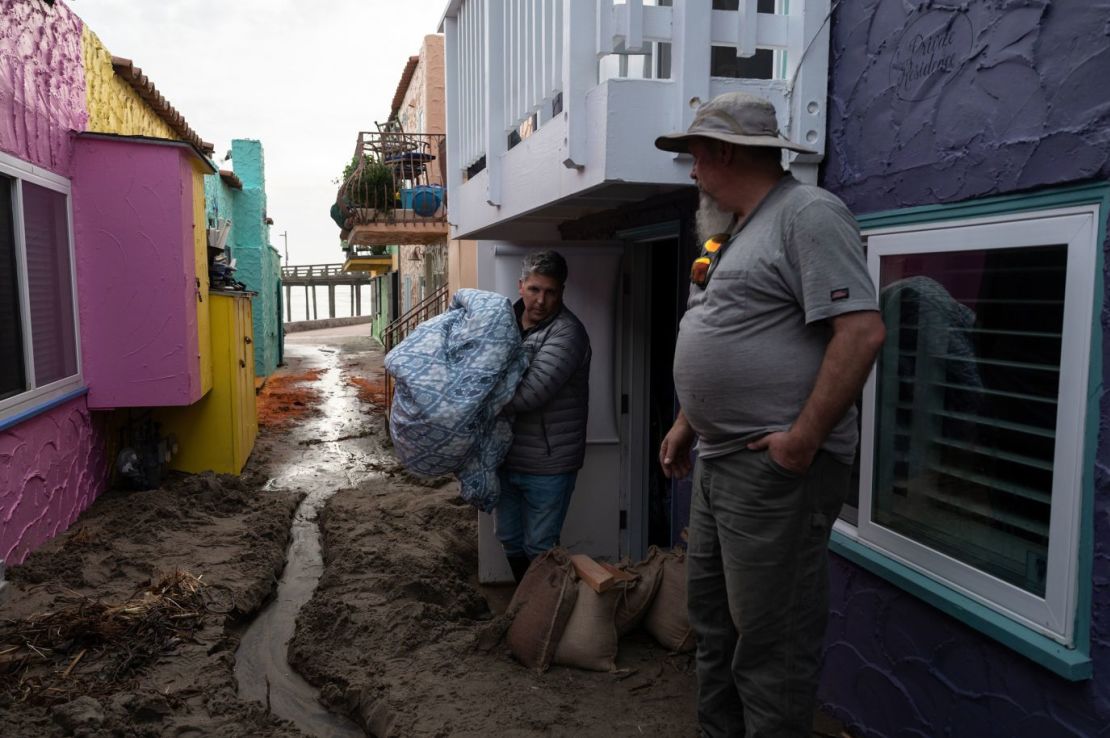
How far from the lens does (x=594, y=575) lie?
3.43m

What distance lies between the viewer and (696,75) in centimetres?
274

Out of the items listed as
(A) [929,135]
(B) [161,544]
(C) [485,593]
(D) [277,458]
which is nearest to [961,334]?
(A) [929,135]

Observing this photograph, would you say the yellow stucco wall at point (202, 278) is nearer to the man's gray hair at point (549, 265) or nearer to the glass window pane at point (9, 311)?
the glass window pane at point (9, 311)

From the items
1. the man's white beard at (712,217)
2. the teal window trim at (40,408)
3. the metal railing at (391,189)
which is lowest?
the teal window trim at (40,408)

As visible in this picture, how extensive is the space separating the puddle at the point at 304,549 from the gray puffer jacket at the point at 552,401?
142cm

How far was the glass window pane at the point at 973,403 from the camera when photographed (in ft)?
7.13

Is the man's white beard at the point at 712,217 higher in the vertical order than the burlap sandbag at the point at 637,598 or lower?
higher

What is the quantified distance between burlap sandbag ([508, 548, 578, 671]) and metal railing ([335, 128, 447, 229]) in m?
9.50

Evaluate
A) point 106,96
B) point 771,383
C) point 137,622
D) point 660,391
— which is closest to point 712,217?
point 771,383

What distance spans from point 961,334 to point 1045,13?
0.90m

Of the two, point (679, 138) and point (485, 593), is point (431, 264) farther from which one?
point (679, 138)

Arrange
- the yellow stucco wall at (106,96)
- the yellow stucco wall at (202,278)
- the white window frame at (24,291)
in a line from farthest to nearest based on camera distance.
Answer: the yellow stucco wall at (202,278), the yellow stucco wall at (106,96), the white window frame at (24,291)

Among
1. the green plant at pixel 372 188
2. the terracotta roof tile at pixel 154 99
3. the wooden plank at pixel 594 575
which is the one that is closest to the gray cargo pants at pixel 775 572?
the wooden plank at pixel 594 575

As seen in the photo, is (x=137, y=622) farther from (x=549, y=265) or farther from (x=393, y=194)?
(x=393, y=194)
